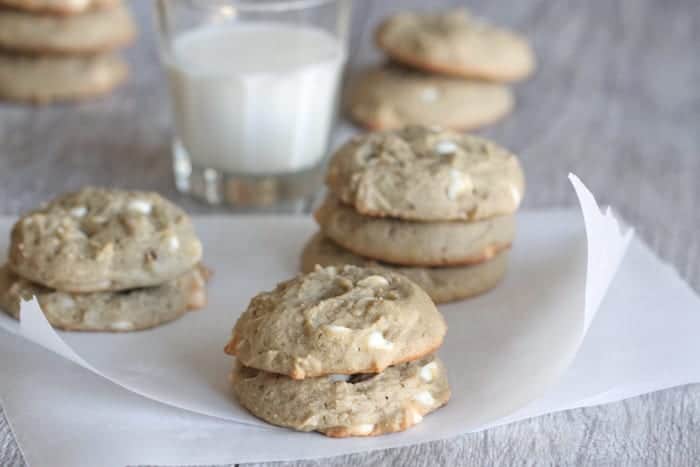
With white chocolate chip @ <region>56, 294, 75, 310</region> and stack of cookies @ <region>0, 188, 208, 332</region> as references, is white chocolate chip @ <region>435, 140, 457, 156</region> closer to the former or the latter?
stack of cookies @ <region>0, 188, 208, 332</region>

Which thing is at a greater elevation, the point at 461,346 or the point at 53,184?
the point at 461,346

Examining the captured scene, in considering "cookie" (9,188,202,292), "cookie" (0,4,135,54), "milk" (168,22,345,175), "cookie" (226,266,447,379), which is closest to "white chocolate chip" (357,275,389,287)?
"cookie" (226,266,447,379)

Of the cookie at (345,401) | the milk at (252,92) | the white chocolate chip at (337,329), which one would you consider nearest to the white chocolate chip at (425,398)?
the cookie at (345,401)

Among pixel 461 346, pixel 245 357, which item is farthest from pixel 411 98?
pixel 245 357

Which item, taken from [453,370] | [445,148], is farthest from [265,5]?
[453,370]

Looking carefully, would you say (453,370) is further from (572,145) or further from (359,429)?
(572,145)

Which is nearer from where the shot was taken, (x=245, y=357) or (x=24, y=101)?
(x=245, y=357)

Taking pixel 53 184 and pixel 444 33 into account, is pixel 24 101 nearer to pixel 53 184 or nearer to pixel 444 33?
pixel 53 184
